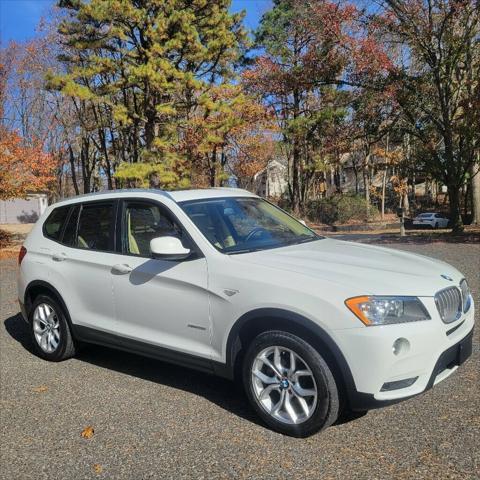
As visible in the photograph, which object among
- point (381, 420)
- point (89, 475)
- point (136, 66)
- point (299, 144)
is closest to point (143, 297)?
point (89, 475)

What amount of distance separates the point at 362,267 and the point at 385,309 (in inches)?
18.7

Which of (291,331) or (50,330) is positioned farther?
(50,330)

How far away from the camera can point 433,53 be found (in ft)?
53.7

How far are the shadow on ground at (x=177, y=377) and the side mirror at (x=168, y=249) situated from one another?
121 cm

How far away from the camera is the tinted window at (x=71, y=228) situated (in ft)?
17.3

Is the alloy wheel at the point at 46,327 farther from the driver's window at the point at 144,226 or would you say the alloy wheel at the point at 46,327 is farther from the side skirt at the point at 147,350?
the driver's window at the point at 144,226

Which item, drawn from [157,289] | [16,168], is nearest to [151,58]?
[16,168]

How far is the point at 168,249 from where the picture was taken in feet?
13.0

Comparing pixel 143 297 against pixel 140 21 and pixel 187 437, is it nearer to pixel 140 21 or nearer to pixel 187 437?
pixel 187 437

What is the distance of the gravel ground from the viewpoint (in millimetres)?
3225

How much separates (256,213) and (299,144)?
29.1 meters

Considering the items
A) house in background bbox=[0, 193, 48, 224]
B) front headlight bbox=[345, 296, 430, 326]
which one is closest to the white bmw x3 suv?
front headlight bbox=[345, 296, 430, 326]

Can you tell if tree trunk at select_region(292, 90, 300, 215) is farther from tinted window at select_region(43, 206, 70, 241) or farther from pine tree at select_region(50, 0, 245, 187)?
tinted window at select_region(43, 206, 70, 241)

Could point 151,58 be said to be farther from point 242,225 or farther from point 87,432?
point 87,432
